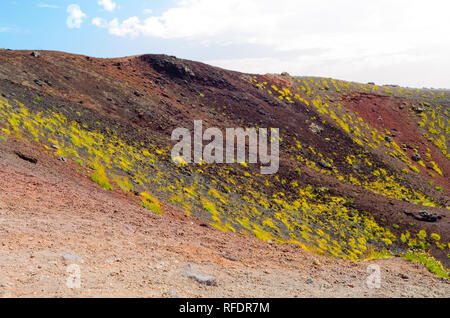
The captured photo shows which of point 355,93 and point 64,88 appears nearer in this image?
point 64,88

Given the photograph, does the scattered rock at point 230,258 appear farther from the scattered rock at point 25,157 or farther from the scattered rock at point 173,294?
the scattered rock at point 25,157

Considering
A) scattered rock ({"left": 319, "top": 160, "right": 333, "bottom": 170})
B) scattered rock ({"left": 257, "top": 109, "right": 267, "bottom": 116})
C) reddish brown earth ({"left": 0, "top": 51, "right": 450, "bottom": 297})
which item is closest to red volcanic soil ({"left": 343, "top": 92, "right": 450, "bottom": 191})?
scattered rock ({"left": 319, "top": 160, "right": 333, "bottom": 170})

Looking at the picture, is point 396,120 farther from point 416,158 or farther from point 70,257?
point 70,257

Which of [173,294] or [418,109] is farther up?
[418,109]

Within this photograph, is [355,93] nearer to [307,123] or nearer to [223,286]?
[307,123]

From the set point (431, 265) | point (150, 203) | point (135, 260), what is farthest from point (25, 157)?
point (431, 265)

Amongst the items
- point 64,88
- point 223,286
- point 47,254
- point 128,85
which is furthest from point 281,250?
point 128,85

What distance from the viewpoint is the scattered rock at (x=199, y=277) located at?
20.5 ft

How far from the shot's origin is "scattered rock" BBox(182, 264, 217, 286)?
625 cm

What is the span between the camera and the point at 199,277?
20.9 ft

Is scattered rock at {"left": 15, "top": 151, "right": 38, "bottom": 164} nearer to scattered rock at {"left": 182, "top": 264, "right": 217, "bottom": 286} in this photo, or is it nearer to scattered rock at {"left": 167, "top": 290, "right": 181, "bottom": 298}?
scattered rock at {"left": 182, "top": 264, "right": 217, "bottom": 286}

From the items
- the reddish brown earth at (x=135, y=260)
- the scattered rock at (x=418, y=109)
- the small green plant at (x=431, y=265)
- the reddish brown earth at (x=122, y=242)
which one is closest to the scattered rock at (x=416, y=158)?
the scattered rock at (x=418, y=109)

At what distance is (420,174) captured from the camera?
34.0m

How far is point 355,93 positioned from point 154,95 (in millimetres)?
31873
